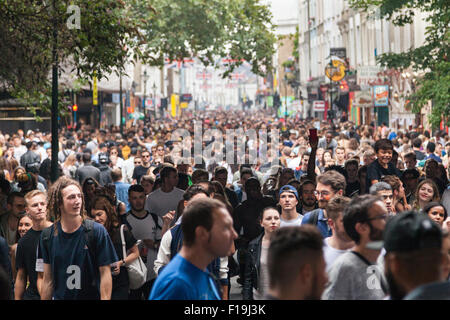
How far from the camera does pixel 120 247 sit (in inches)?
317

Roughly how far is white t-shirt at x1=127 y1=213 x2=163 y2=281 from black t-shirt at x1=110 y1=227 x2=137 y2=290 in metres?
1.45

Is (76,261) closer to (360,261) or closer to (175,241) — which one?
(175,241)

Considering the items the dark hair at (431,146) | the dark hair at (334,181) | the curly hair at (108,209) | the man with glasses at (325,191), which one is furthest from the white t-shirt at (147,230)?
the dark hair at (431,146)

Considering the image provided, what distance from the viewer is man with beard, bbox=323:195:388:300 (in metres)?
5.16

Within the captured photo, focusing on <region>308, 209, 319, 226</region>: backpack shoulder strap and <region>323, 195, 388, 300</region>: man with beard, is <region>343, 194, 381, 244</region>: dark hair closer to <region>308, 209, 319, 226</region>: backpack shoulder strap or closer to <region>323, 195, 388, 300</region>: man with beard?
<region>323, 195, 388, 300</region>: man with beard

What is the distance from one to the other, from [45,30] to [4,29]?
1.95 ft

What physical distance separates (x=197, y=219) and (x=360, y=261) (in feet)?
3.64

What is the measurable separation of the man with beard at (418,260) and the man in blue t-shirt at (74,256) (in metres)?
3.51

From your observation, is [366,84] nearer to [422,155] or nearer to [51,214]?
[422,155]

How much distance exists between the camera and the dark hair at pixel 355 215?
18.0ft

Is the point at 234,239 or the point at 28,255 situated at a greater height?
the point at 234,239

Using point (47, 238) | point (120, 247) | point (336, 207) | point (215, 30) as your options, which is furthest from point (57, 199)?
point (215, 30)

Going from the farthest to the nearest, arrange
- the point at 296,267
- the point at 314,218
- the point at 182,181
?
the point at 182,181
the point at 314,218
the point at 296,267

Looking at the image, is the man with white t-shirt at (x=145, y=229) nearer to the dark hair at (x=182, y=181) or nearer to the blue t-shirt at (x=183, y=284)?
the dark hair at (x=182, y=181)
